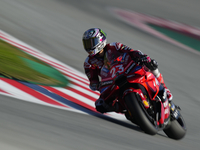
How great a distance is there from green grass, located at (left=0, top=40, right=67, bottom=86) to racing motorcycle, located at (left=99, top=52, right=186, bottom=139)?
220cm

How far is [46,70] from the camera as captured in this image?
813 centimetres

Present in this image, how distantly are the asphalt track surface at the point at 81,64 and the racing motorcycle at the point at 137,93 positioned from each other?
0.82 ft

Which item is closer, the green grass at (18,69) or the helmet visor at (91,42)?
the helmet visor at (91,42)

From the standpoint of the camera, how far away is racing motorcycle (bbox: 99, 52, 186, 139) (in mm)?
4680

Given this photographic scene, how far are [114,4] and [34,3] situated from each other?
5211 millimetres

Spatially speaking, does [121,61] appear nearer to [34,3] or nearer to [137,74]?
[137,74]

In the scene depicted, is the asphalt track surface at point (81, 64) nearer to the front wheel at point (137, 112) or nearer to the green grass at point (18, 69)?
the front wheel at point (137, 112)

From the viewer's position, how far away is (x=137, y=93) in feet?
15.6

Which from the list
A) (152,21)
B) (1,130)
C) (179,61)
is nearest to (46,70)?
(1,130)

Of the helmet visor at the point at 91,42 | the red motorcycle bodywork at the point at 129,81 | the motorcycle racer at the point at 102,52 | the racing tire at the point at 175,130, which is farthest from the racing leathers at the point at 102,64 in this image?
the racing tire at the point at 175,130

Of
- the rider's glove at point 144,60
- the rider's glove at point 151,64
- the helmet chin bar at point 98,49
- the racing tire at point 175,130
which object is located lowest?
the racing tire at point 175,130

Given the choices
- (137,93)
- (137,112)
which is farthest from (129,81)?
(137,112)

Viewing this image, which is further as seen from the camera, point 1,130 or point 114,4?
point 114,4

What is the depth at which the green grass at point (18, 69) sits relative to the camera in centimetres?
680
